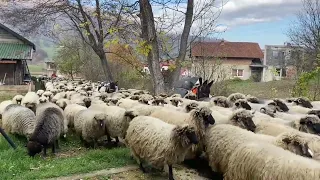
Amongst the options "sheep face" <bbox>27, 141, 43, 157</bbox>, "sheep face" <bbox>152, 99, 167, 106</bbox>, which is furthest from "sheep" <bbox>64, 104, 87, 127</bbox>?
"sheep face" <bbox>27, 141, 43, 157</bbox>

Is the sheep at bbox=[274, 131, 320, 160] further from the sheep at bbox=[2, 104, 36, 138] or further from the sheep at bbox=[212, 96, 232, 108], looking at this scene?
the sheep at bbox=[2, 104, 36, 138]

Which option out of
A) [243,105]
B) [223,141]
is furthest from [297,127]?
[243,105]

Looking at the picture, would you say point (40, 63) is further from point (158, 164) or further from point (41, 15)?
point (158, 164)

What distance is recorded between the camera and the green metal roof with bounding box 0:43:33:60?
28.9 metres

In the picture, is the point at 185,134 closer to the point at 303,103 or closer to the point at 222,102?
the point at 222,102

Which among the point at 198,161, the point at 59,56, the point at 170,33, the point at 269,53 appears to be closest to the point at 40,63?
the point at 59,56

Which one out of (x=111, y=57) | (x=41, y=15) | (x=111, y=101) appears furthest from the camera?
(x=111, y=57)

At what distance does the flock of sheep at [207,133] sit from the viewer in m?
4.83

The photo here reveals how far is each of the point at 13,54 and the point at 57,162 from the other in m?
24.0

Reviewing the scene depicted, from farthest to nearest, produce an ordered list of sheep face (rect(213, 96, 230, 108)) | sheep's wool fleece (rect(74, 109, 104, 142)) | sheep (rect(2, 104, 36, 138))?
sheep face (rect(213, 96, 230, 108)) → sheep (rect(2, 104, 36, 138)) → sheep's wool fleece (rect(74, 109, 104, 142))

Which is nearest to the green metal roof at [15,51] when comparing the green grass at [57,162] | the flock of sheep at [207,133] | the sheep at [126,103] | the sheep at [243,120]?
the flock of sheep at [207,133]

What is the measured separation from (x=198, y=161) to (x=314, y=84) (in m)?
11.6

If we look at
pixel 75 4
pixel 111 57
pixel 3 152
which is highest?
pixel 75 4

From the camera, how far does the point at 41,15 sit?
19.4 metres
